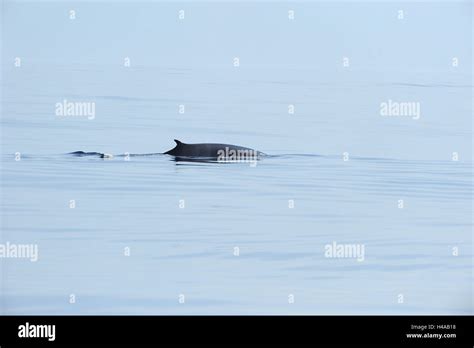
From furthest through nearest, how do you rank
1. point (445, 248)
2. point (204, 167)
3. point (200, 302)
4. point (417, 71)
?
point (417, 71) → point (204, 167) → point (445, 248) → point (200, 302)

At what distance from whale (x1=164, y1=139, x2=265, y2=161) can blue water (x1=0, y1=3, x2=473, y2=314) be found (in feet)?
1.36

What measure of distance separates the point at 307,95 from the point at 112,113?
649 cm

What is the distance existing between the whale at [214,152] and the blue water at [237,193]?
1.36ft

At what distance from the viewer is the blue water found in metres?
18.8

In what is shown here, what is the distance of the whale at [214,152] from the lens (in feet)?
93.2

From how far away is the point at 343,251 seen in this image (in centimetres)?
2075

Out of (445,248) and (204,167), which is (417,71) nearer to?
(204,167)
